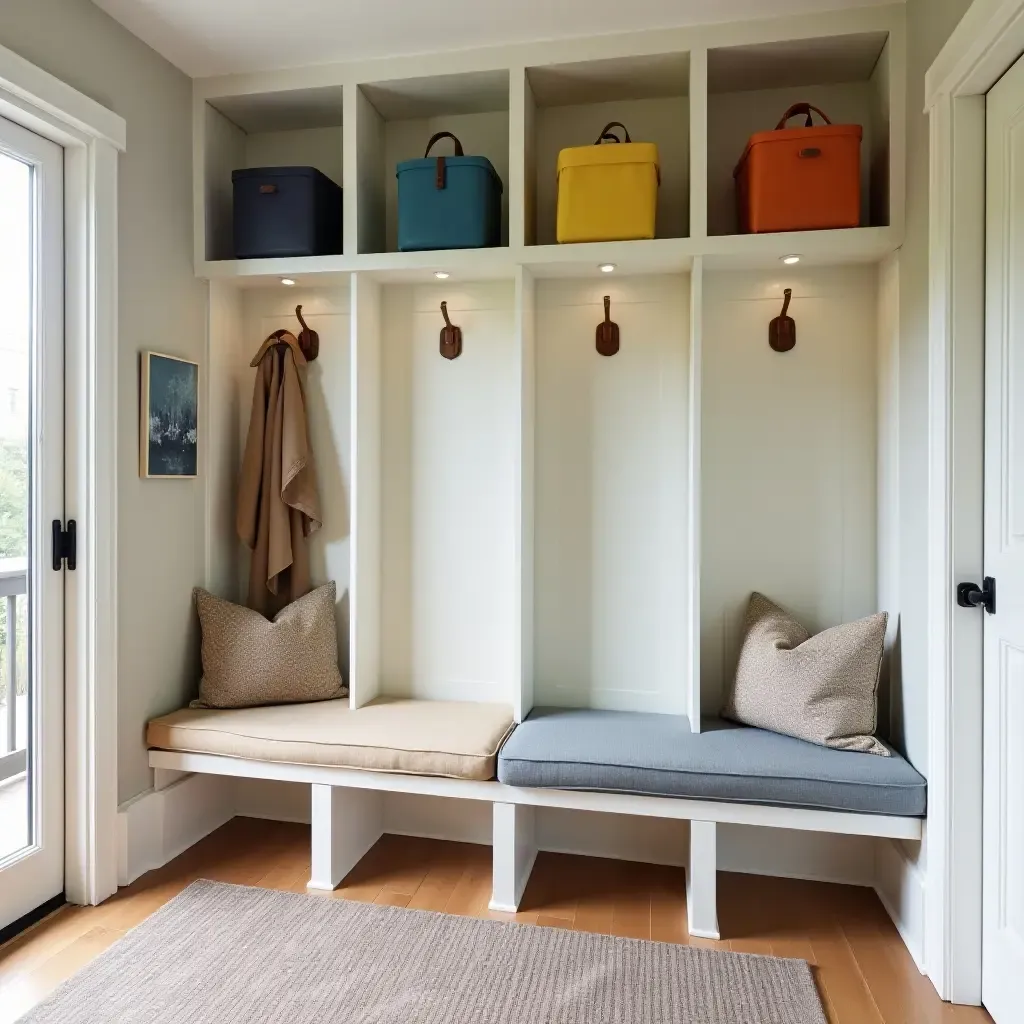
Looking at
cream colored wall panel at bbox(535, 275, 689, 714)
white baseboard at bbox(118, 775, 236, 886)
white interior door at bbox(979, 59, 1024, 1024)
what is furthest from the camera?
cream colored wall panel at bbox(535, 275, 689, 714)

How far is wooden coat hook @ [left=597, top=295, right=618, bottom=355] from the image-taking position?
2594 mm

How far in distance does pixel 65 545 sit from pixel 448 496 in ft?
3.89

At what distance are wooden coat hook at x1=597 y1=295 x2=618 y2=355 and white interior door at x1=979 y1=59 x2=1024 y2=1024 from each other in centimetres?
109

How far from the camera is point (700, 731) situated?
232cm

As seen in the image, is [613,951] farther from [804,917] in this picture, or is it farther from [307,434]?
[307,434]

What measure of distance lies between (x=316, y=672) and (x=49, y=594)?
0.85 m

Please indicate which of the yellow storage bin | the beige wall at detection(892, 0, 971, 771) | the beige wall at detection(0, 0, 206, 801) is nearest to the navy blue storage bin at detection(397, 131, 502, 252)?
the yellow storage bin

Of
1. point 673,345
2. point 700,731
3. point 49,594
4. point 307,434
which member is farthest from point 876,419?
point 49,594

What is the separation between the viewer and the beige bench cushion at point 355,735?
2.25 m

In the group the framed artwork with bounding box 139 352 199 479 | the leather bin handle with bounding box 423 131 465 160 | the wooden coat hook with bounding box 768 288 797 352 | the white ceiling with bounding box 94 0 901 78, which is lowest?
the framed artwork with bounding box 139 352 199 479

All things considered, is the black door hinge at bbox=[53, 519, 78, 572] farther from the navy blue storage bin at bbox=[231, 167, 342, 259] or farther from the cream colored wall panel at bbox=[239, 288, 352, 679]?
the navy blue storage bin at bbox=[231, 167, 342, 259]

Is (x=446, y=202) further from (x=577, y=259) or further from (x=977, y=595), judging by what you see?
(x=977, y=595)

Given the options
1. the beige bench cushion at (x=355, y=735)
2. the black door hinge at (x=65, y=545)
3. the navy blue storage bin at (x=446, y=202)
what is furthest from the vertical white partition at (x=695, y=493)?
the black door hinge at (x=65, y=545)

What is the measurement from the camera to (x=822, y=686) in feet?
7.12
